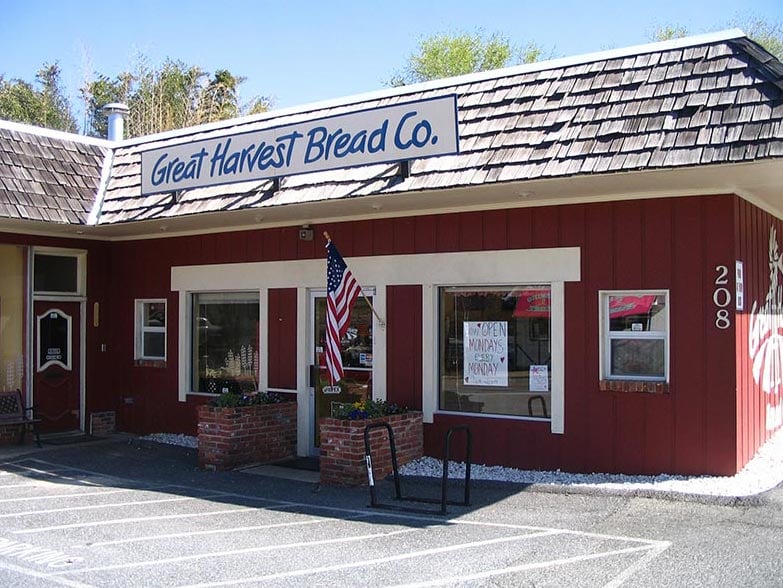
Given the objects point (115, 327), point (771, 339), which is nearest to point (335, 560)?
point (771, 339)

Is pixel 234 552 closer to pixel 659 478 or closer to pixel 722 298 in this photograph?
pixel 659 478

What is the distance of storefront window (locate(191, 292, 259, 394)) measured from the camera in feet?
41.5

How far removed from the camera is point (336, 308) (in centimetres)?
1031

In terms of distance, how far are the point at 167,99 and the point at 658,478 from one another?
30.7m

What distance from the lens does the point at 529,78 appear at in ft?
32.5

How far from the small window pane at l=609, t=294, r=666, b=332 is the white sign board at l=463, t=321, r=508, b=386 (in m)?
1.34

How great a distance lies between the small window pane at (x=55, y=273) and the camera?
13531mm

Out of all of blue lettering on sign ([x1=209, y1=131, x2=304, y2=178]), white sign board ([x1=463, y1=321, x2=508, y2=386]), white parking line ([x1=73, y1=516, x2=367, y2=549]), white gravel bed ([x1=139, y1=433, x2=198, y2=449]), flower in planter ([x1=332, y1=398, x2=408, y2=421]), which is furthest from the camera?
white gravel bed ([x1=139, y1=433, x2=198, y2=449])

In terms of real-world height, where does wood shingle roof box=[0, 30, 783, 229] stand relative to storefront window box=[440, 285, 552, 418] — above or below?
above


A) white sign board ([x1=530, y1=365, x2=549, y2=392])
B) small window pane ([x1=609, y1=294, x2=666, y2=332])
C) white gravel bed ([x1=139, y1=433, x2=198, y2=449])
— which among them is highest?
small window pane ([x1=609, y1=294, x2=666, y2=332])

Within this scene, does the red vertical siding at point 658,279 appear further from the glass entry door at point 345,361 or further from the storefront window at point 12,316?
the storefront window at point 12,316

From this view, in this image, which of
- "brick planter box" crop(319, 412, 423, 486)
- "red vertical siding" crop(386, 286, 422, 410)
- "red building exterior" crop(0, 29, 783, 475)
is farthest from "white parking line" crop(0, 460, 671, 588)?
"red vertical siding" crop(386, 286, 422, 410)

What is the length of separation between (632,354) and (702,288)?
1.07 m

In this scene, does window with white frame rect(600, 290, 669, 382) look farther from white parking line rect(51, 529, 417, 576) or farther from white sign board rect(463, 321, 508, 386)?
white parking line rect(51, 529, 417, 576)
